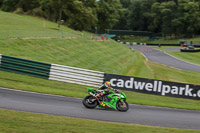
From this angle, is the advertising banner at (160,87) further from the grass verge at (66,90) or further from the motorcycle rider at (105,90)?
the motorcycle rider at (105,90)

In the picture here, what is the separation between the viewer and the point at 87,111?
12711mm

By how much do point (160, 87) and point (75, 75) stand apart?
592 centimetres

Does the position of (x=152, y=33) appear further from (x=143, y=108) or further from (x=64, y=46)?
(x=143, y=108)

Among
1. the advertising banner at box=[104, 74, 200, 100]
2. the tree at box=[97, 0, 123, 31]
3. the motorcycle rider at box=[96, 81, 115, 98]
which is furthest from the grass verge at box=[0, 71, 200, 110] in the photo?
the tree at box=[97, 0, 123, 31]

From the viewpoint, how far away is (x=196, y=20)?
299 feet

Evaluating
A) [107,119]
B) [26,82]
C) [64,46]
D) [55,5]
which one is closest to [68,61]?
[64,46]

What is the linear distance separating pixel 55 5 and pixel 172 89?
4300 cm

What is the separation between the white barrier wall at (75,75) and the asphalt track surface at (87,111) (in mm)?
3799

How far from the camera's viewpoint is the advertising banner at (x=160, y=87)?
60.4 ft

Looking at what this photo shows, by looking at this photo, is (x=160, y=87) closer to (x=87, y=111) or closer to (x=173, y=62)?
(x=87, y=111)

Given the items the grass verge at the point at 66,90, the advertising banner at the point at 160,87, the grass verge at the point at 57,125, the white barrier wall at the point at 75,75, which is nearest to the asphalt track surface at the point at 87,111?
the grass verge at the point at 57,125

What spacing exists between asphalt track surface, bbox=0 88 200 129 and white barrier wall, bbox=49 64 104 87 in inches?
150

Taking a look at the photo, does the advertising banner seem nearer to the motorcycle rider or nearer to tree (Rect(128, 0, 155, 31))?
the motorcycle rider

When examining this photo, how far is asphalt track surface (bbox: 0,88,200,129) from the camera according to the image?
11.9m
